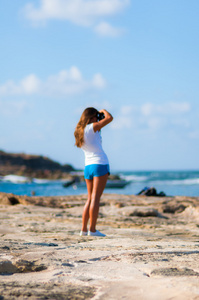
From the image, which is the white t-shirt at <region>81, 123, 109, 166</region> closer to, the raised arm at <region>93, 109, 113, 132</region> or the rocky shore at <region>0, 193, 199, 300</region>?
the raised arm at <region>93, 109, 113, 132</region>

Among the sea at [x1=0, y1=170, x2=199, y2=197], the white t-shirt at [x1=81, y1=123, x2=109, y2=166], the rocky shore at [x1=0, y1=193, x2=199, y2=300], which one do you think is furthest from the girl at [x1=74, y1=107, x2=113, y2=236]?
the sea at [x1=0, y1=170, x2=199, y2=197]

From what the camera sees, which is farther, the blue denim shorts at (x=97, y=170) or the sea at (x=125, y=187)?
the sea at (x=125, y=187)

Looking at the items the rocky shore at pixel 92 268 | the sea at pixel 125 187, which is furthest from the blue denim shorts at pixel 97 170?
the sea at pixel 125 187

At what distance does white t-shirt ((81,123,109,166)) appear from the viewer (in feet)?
14.3

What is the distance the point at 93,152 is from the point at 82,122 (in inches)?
15.4

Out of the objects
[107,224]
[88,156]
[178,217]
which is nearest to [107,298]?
[88,156]

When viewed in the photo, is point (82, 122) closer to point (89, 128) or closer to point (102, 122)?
point (89, 128)

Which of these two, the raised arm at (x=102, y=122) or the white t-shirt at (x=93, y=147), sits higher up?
the raised arm at (x=102, y=122)

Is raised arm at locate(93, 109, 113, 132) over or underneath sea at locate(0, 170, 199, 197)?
over

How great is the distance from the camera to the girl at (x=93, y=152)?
436 cm

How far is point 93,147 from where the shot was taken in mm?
4379

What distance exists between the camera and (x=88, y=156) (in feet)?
14.6

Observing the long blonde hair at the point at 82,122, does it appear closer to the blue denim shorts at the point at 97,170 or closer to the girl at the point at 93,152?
the girl at the point at 93,152

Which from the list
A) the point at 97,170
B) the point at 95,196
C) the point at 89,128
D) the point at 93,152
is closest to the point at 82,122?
the point at 89,128
